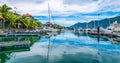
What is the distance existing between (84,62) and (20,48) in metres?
14.4

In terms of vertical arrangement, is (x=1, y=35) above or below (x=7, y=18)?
below

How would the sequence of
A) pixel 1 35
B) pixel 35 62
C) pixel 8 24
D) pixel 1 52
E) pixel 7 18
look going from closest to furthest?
pixel 35 62 < pixel 1 52 < pixel 1 35 < pixel 7 18 < pixel 8 24

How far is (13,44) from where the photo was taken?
35688 millimetres

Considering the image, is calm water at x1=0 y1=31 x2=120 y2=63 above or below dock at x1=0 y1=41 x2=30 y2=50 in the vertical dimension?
below

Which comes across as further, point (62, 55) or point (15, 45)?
point (15, 45)

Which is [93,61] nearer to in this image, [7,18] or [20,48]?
[20,48]

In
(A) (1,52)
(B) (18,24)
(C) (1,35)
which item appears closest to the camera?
(A) (1,52)

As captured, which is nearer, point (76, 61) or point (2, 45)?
point (76, 61)

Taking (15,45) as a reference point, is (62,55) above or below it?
below

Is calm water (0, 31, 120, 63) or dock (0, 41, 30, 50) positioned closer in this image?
calm water (0, 31, 120, 63)

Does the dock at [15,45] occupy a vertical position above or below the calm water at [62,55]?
above

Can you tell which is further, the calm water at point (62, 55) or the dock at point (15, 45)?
the dock at point (15, 45)

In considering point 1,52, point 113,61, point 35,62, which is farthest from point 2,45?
point 113,61

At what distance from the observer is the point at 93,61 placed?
27188 millimetres
